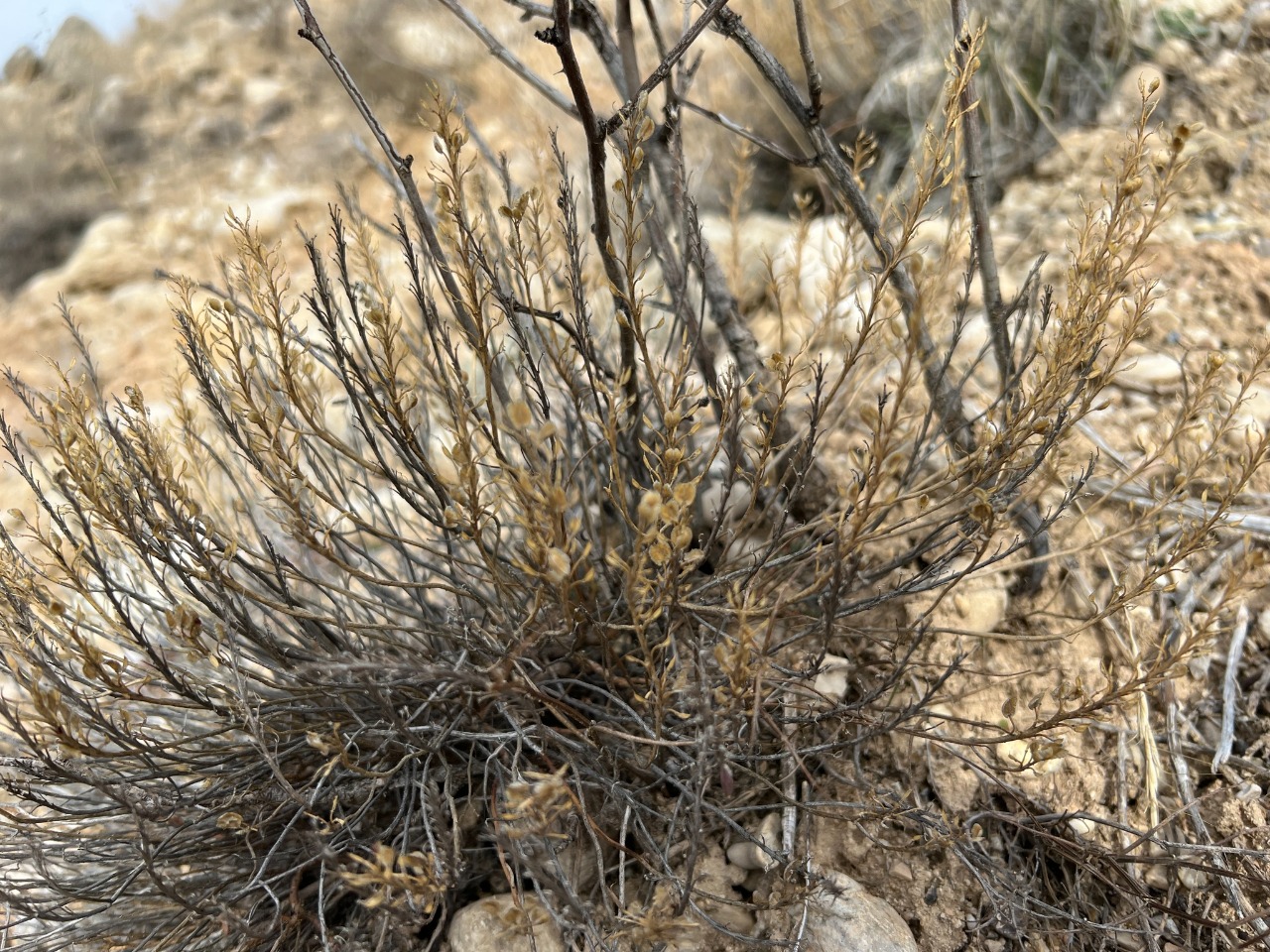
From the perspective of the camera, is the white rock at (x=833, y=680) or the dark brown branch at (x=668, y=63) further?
the white rock at (x=833, y=680)

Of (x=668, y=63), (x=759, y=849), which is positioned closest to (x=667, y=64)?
(x=668, y=63)

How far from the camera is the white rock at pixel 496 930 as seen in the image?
140cm

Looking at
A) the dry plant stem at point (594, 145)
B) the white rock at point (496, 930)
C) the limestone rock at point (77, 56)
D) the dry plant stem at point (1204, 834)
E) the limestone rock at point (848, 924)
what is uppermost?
the limestone rock at point (77, 56)

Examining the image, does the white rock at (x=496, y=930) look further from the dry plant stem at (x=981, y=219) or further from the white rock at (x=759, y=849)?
the dry plant stem at (x=981, y=219)

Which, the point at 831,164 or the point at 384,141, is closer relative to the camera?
the point at 384,141

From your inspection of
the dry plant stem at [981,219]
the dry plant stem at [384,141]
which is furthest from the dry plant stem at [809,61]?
the dry plant stem at [384,141]

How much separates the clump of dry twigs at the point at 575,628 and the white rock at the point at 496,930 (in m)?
0.06

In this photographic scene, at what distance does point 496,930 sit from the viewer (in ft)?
4.71

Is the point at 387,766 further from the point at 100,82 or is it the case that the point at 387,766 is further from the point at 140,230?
the point at 100,82

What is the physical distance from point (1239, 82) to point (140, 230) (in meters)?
5.60

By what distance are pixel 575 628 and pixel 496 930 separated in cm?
53

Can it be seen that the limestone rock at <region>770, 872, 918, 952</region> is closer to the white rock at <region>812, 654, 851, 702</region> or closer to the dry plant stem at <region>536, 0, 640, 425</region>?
the white rock at <region>812, 654, 851, 702</region>

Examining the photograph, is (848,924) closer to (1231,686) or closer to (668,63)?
(1231,686)

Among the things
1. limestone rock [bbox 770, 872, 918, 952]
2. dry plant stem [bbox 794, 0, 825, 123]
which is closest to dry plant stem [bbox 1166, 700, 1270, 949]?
limestone rock [bbox 770, 872, 918, 952]
